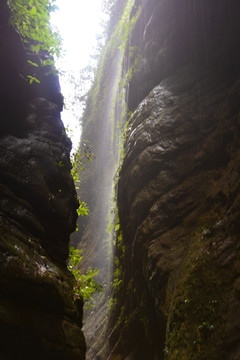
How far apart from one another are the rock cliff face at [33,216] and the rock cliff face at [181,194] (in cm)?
205

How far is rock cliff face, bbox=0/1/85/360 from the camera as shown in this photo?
13.2 feet

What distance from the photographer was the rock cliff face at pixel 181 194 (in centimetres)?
432

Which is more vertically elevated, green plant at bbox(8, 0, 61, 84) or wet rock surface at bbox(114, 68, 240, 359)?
green plant at bbox(8, 0, 61, 84)

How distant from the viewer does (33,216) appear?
18.2ft

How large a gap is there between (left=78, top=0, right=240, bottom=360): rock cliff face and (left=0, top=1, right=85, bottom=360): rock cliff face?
205 cm

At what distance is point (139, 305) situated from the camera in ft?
24.0

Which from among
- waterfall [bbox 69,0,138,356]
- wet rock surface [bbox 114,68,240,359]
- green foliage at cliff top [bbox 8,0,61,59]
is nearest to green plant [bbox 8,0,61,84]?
green foliage at cliff top [bbox 8,0,61,59]

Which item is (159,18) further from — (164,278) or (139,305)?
(139,305)

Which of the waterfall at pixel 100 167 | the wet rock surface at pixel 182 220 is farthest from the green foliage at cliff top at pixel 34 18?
the waterfall at pixel 100 167

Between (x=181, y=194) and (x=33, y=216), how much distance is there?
3698 millimetres

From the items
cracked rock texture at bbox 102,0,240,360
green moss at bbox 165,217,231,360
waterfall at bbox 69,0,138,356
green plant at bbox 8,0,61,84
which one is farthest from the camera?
waterfall at bbox 69,0,138,356

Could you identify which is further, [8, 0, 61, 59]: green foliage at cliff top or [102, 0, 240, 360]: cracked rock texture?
[8, 0, 61, 59]: green foliage at cliff top

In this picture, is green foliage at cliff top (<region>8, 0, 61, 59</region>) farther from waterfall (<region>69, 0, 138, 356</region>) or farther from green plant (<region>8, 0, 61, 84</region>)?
waterfall (<region>69, 0, 138, 356</region>)

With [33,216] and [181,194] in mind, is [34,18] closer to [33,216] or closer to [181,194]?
[33,216]
